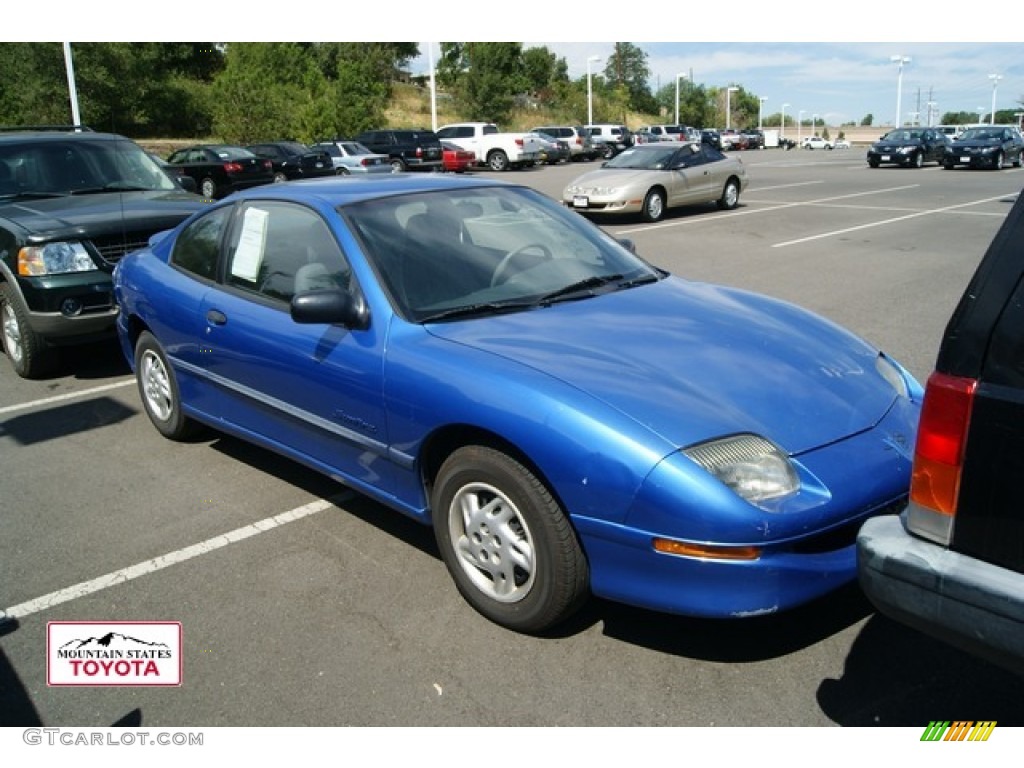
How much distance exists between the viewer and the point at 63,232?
259 inches

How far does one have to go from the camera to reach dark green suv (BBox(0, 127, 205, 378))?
21.3ft

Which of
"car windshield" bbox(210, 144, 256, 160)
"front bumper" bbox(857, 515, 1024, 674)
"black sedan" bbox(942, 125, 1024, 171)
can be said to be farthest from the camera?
"black sedan" bbox(942, 125, 1024, 171)

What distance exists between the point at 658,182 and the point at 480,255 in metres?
13.1

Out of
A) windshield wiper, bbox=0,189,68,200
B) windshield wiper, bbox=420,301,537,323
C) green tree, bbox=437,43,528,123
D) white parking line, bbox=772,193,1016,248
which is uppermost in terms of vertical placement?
green tree, bbox=437,43,528,123

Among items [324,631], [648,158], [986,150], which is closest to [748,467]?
[324,631]

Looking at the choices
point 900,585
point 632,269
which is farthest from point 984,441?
point 632,269

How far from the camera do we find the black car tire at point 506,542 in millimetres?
3021

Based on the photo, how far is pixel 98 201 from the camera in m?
7.39

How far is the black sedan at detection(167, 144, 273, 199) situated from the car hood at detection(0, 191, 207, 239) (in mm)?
17894

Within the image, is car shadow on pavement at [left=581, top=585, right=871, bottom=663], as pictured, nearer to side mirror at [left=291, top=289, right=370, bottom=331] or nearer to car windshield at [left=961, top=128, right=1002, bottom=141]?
side mirror at [left=291, top=289, right=370, bottom=331]

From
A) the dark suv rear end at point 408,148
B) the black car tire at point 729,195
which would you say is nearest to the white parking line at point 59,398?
the black car tire at point 729,195

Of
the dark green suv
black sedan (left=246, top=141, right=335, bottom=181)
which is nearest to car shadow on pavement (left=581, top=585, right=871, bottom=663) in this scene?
the dark green suv

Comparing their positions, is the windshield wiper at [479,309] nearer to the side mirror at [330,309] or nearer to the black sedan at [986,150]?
the side mirror at [330,309]

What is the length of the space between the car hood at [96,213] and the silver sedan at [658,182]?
9676mm
